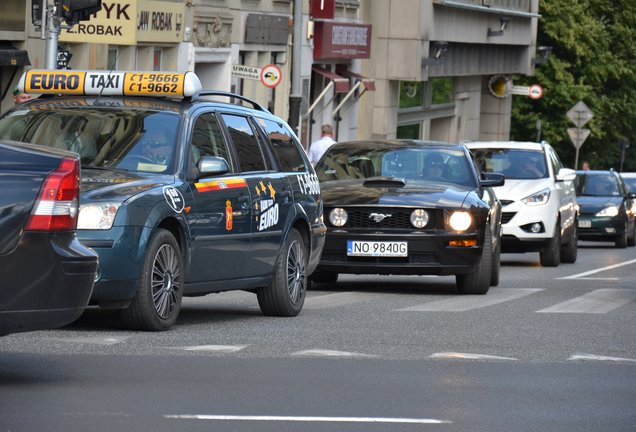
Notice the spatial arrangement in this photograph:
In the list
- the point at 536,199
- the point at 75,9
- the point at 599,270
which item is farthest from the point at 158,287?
the point at 599,270

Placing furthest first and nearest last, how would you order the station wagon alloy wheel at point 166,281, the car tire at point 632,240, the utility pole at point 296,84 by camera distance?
the car tire at point 632,240 < the utility pole at point 296,84 < the station wagon alloy wheel at point 166,281

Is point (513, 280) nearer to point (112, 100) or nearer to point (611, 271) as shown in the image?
point (611, 271)

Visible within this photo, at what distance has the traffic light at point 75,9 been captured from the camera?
18234 mm

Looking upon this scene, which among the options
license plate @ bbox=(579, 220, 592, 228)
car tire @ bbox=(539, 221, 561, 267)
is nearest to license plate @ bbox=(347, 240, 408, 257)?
car tire @ bbox=(539, 221, 561, 267)

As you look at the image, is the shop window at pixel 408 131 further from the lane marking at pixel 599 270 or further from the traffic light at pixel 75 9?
the traffic light at pixel 75 9

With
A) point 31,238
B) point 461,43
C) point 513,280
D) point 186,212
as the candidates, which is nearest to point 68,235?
point 31,238

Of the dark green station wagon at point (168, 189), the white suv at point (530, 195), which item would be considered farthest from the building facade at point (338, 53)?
the dark green station wagon at point (168, 189)

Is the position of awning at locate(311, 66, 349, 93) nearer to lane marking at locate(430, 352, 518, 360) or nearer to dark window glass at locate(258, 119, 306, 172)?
dark window glass at locate(258, 119, 306, 172)

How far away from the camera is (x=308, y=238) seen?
1416 cm

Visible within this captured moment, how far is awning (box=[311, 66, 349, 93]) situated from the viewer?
148 feet

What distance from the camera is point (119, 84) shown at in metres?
12.5

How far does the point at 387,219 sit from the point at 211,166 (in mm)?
5221

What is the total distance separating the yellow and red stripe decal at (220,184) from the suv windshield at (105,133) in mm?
302

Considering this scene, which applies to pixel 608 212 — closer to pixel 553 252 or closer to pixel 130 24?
pixel 553 252
